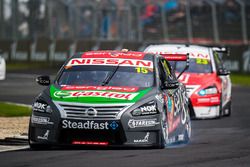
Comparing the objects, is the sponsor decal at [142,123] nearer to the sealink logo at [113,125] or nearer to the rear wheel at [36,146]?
the sealink logo at [113,125]

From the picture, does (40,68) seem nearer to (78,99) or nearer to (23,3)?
(23,3)

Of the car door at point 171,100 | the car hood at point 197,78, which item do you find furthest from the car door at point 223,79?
the car door at point 171,100

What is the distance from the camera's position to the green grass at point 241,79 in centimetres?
3550

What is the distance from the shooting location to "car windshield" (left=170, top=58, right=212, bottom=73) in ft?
70.7

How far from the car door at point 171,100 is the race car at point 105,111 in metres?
0.02

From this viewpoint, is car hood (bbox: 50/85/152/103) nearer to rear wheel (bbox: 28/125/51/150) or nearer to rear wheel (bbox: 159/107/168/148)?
rear wheel (bbox: 159/107/168/148)

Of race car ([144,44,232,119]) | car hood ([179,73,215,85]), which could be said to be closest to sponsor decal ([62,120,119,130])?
race car ([144,44,232,119])

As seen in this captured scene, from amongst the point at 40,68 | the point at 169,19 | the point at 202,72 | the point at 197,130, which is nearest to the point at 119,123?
the point at 197,130

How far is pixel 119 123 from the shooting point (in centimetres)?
1322

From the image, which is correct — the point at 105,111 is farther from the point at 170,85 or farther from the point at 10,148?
the point at 10,148

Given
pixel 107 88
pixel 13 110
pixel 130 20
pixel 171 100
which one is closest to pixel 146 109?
pixel 107 88

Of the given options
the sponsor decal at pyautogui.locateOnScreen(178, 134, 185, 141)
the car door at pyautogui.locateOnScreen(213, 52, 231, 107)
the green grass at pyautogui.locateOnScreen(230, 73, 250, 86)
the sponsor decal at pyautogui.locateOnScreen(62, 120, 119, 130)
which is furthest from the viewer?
the green grass at pyautogui.locateOnScreen(230, 73, 250, 86)

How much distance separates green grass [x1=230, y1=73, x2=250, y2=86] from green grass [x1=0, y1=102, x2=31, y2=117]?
43.4ft

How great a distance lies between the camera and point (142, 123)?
13.3 metres
